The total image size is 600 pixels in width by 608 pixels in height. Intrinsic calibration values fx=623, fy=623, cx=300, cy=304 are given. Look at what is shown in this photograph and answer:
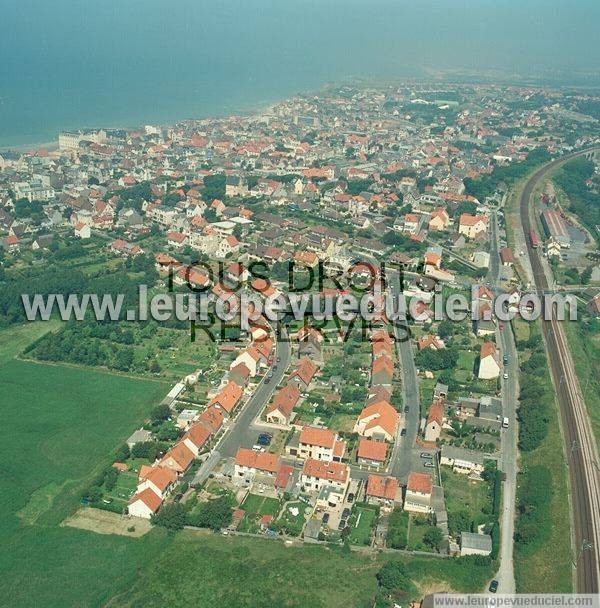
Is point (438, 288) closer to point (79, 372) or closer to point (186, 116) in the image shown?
point (79, 372)

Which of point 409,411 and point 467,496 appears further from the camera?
point 409,411

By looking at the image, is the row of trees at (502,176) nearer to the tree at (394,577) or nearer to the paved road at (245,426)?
the paved road at (245,426)

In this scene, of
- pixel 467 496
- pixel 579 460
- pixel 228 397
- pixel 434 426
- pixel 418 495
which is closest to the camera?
pixel 418 495

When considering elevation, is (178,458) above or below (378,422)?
below

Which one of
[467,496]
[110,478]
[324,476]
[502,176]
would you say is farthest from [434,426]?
[502,176]

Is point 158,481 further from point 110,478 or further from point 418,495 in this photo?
point 418,495

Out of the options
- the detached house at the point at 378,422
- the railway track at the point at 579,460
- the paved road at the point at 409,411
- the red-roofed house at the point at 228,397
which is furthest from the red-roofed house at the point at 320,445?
the railway track at the point at 579,460
